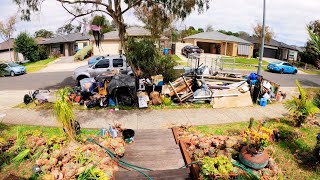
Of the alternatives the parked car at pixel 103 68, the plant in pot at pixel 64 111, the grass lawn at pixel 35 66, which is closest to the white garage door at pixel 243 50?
the parked car at pixel 103 68

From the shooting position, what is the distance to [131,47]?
49.2 ft

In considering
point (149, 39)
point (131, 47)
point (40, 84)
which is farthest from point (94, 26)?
point (40, 84)

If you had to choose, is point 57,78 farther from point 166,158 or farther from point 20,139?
point 166,158

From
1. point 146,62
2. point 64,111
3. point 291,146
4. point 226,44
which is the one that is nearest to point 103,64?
point 146,62

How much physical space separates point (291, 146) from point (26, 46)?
36741mm

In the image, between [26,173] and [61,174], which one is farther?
[26,173]

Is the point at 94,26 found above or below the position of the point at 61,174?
above

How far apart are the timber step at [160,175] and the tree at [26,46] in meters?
34.5

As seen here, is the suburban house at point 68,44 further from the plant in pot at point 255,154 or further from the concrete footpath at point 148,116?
the plant in pot at point 255,154

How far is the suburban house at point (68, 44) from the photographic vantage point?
3678cm

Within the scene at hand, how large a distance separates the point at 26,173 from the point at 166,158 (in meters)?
4.24

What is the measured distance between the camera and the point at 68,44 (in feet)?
124

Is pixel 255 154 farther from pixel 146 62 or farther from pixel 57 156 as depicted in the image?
pixel 146 62

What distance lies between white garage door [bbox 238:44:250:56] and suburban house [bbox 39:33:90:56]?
24382 millimetres
